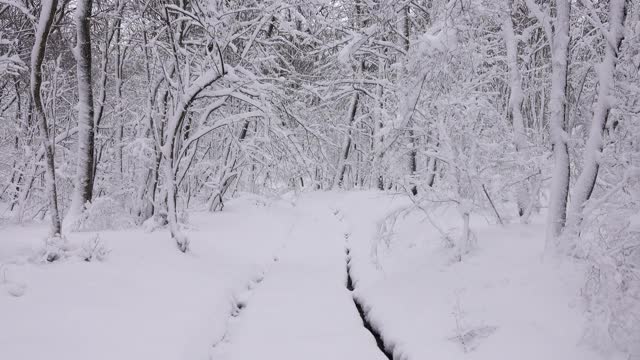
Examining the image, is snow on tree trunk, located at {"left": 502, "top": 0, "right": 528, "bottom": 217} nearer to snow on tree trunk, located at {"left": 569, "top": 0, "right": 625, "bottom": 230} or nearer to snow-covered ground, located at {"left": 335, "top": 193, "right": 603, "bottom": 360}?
snow-covered ground, located at {"left": 335, "top": 193, "right": 603, "bottom": 360}

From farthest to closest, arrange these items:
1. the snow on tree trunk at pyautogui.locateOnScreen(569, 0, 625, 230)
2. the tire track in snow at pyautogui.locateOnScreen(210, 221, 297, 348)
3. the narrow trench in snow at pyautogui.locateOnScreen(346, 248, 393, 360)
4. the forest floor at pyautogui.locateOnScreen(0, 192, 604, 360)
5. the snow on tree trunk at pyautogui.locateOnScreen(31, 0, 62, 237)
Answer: the snow on tree trunk at pyautogui.locateOnScreen(31, 0, 62, 237)
the narrow trench in snow at pyautogui.locateOnScreen(346, 248, 393, 360)
the tire track in snow at pyautogui.locateOnScreen(210, 221, 297, 348)
the snow on tree trunk at pyautogui.locateOnScreen(569, 0, 625, 230)
the forest floor at pyautogui.locateOnScreen(0, 192, 604, 360)

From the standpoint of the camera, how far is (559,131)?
562cm

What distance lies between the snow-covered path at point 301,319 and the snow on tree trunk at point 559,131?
2.64 metres

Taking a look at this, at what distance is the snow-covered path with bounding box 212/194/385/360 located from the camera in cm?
505

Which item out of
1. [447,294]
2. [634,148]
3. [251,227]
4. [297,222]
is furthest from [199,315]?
[297,222]

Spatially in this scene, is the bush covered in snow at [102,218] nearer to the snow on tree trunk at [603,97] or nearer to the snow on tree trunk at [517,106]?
the snow on tree trunk at [517,106]

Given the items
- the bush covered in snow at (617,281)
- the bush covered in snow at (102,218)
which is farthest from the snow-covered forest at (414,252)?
the bush covered in snow at (102,218)

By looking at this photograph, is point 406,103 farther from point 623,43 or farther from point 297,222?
point 297,222

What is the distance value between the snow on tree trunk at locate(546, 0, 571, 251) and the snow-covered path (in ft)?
8.65

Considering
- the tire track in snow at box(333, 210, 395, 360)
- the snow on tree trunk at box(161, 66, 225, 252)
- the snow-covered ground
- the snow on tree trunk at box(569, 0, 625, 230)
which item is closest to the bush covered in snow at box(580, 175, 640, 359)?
the snow-covered ground

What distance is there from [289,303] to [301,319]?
1.89 ft

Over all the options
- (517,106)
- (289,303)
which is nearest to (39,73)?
(289,303)

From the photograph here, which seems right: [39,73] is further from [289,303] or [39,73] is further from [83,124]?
[289,303]

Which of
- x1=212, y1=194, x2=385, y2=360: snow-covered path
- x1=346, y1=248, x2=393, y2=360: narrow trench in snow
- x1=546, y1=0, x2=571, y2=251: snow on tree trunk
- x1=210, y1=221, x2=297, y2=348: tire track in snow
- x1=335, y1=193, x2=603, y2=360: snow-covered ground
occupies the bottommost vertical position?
x1=346, y1=248, x2=393, y2=360: narrow trench in snow
